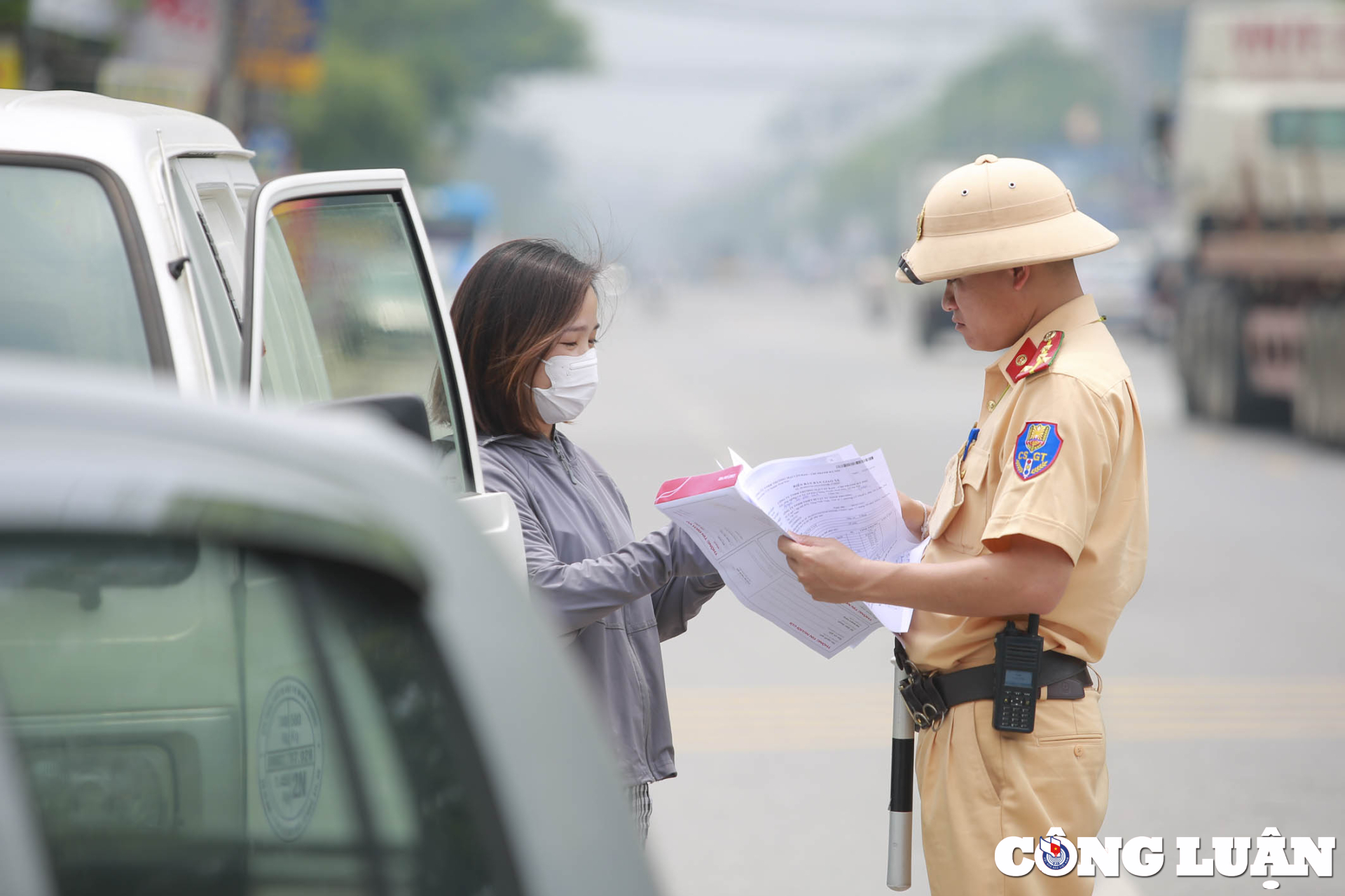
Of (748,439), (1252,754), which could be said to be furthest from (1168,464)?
(1252,754)

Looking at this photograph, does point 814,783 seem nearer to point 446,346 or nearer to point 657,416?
point 446,346

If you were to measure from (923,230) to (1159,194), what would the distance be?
6288 centimetres

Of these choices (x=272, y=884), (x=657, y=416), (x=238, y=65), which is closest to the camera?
(x=272, y=884)

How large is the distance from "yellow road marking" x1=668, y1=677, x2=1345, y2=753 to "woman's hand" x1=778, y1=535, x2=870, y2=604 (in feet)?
11.5

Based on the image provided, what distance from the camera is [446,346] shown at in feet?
10.2

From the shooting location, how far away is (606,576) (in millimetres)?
2715

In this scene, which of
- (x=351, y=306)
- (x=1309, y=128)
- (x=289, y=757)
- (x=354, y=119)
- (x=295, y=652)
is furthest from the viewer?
(x=354, y=119)

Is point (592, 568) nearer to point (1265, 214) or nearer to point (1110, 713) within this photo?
point (1110, 713)

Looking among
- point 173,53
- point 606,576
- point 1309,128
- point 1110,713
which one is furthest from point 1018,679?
point 1309,128

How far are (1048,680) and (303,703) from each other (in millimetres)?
1594

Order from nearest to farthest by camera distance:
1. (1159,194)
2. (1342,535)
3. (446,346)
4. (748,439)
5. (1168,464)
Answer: (446,346)
(1342,535)
(1168,464)
(748,439)
(1159,194)

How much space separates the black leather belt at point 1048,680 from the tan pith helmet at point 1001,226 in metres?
0.64

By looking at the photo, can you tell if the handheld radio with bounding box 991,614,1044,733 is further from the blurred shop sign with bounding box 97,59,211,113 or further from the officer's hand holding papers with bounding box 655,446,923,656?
the blurred shop sign with bounding box 97,59,211,113

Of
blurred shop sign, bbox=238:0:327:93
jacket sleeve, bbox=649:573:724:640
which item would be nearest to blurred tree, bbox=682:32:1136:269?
blurred shop sign, bbox=238:0:327:93
